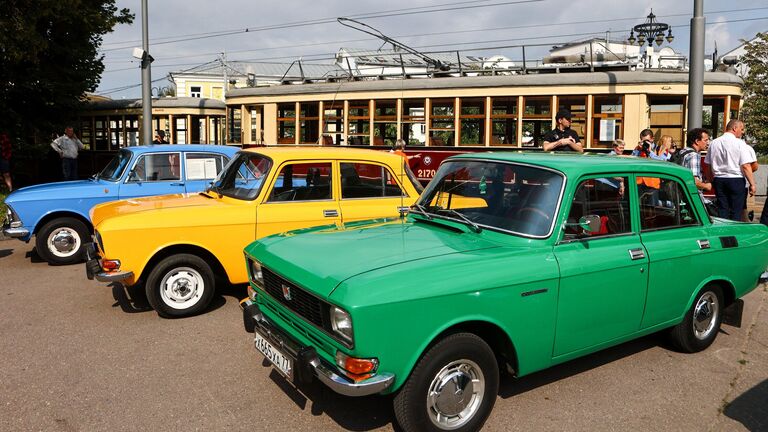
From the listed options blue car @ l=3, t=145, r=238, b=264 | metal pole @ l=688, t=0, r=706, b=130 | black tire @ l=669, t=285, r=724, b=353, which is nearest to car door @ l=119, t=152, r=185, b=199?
blue car @ l=3, t=145, r=238, b=264

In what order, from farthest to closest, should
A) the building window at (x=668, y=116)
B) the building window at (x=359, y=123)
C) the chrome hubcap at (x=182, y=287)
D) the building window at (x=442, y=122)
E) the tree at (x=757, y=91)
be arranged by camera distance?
the tree at (x=757, y=91)
the building window at (x=359, y=123)
the building window at (x=442, y=122)
the building window at (x=668, y=116)
the chrome hubcap at (x=182, y=287)

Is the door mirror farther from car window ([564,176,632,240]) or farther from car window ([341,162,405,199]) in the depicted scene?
car window ([341,162,405,199])

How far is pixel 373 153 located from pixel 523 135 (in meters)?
5.71

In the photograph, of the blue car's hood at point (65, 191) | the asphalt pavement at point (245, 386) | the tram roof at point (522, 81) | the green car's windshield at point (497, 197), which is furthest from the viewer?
the tram roof at point (522, 81)

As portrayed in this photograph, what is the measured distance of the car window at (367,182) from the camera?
600 cm

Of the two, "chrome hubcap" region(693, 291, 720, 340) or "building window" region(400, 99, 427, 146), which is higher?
"building window" region(400, 99, 427, 146)

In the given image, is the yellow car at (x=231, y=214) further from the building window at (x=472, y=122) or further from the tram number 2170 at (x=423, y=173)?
the tram number 2170 at (x=423, y=173)

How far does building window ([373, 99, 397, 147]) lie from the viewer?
40.4 feet

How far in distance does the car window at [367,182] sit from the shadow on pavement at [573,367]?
2.56 metres

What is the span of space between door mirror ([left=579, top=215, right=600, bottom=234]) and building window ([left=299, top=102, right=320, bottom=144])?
1005 cm

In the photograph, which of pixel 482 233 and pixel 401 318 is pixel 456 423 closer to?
pixel 401 318

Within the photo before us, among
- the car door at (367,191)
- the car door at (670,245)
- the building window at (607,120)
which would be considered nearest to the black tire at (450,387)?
the car door at (670,245)

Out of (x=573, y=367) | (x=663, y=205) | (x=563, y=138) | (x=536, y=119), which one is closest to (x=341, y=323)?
(x=573, y=367)

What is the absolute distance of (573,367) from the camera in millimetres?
4293
